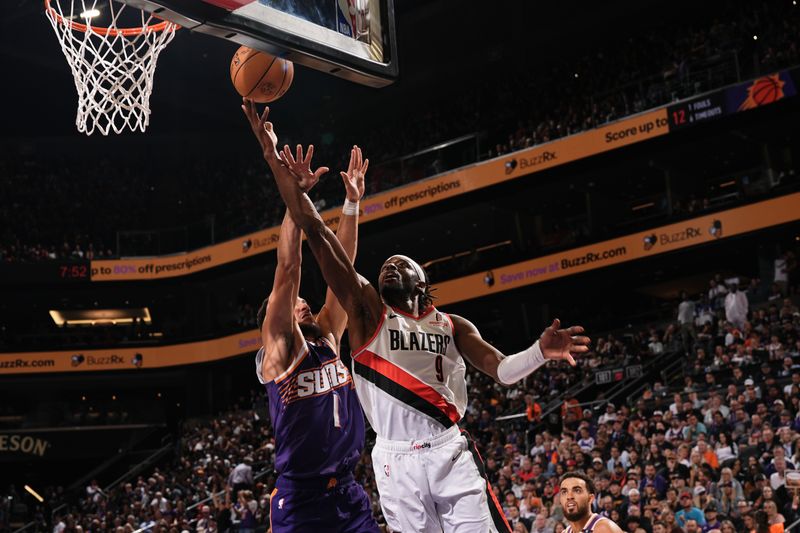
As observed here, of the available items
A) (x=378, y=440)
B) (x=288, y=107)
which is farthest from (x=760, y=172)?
(x=378, y=440)

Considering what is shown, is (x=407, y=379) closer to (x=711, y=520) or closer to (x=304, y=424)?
(x=304, y=424)

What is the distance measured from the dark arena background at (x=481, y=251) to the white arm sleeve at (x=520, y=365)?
617 cm

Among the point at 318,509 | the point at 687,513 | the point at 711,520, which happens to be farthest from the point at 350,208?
the point at 687,513

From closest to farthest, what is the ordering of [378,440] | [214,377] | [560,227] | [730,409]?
[378,440], [730,409], [560,227], [214,377]

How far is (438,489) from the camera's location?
173 inches

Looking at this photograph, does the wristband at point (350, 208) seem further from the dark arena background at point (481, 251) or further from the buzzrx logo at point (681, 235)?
the buzzrx logo at point (681, 235)

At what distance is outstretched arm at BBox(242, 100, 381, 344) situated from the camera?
14.9ft

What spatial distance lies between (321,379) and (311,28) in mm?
1849

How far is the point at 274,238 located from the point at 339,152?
4.01 meters

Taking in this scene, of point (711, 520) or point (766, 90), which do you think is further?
point (766, 90)

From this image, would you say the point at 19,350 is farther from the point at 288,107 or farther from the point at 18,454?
the point at 288,107

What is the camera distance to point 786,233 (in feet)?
66.3

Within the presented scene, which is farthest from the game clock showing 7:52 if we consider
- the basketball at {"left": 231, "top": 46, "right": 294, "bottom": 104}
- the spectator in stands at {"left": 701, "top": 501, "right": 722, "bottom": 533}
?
the basketball at {"left": 231, "top": 46, "right": 294, "bottom": 104}

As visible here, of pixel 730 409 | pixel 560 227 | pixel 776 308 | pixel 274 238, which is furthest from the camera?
pixel 560 227
